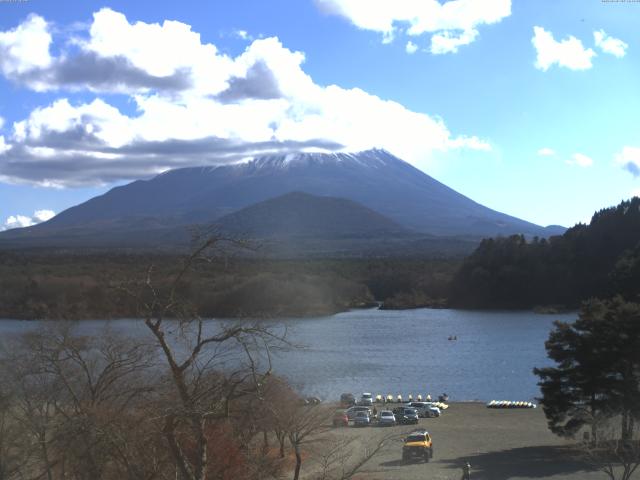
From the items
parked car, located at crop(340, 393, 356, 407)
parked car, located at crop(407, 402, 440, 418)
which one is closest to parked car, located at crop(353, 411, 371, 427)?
parked car, located at crop(340, 393, 356, 407)

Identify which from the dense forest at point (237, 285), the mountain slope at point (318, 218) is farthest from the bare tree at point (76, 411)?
the mountain slope at point (318, 218)

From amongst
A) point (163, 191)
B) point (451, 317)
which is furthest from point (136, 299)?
point (163, 191)

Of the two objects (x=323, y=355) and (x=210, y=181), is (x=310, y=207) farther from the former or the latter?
(x=323, y=355)

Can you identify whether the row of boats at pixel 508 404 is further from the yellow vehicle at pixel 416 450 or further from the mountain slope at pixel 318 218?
the mountain slope at pixel 318 218

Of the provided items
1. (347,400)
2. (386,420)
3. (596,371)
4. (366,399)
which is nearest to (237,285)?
(366,399)

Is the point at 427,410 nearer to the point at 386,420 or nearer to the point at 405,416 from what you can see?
the point at 405,416
